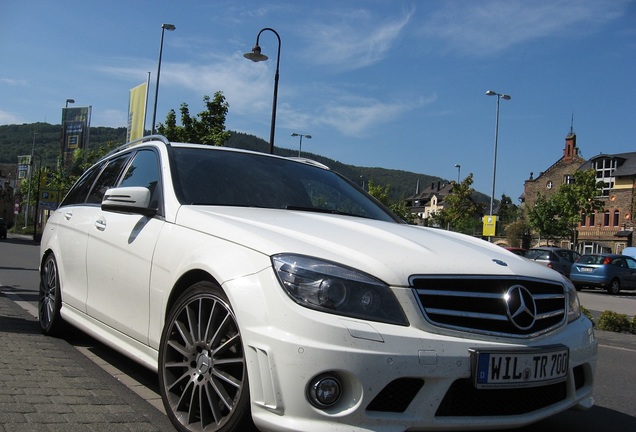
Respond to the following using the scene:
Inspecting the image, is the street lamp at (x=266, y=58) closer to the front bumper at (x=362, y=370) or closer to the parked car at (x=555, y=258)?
the parked car at (x=555, y=258)

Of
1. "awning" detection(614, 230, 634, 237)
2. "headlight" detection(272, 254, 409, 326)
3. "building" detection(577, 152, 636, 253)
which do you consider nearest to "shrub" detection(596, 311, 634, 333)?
"headlight" detection(272, 254, 409, 326)

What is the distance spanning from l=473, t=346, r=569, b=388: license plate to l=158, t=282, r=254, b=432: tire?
3.28 feet

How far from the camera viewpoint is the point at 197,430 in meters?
2.93

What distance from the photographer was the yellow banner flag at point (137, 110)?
25.8m

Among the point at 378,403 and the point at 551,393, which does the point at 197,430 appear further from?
the point at 551,393

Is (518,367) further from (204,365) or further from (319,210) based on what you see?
(319,210)

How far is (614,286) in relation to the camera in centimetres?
2406

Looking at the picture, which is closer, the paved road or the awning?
the paved road

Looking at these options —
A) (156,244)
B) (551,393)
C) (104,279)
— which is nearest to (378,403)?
(551,393)

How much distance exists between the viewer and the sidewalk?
323 centimetres

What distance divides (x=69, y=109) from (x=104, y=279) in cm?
5901

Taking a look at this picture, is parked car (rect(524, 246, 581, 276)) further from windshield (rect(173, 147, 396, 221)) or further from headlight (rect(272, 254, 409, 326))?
headlight (rect(272, 254, 409, 326))

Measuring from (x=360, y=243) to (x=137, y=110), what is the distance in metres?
25.3

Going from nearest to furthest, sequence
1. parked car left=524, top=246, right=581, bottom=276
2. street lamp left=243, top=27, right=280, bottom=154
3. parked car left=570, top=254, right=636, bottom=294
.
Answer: street lamp left=243, top=27, right=280, bottom=154 → parked car left=570, top=254, right=636, bottom=294 → parked car left=524, top=246, right=581, bottom=276
